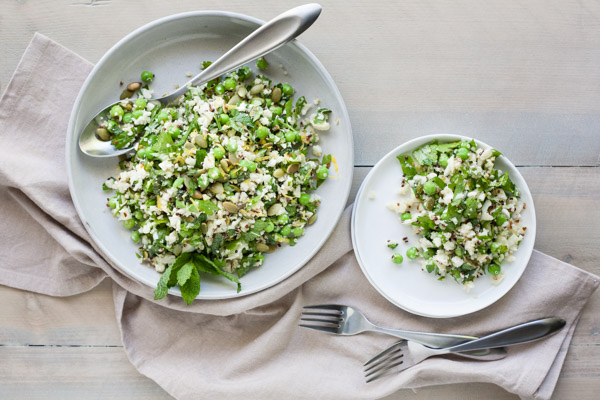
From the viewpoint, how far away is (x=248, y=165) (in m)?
2.14

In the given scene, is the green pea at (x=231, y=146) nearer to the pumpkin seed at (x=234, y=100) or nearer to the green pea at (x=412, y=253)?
the pumpkin seed at (x=234, y=100)

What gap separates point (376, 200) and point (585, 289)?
111 cm

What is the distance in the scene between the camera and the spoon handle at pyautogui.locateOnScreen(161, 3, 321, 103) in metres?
2.10

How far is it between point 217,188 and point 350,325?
37.5 inches

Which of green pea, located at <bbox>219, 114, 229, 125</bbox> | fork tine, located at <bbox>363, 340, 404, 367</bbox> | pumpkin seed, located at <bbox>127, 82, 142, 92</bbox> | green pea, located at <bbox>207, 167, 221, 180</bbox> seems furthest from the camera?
fork tine, located at <bbox>363, 340, 404, 367</bbox>

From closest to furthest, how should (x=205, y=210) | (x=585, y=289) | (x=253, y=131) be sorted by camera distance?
(x=205, y=210), (x=253, y=131), (x=585, y=289)

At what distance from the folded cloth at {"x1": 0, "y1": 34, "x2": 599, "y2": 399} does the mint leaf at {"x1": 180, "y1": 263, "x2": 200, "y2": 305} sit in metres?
0.18

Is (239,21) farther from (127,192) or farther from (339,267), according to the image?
(339,267)

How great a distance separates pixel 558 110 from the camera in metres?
2.55

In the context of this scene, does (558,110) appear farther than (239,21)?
Yes

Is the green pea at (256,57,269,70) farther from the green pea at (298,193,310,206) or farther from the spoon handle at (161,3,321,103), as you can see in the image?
the green pea at (298,193,310,206)

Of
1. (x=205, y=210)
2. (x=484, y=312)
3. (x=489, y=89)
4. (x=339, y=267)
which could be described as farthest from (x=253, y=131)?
(x=484, y=312)

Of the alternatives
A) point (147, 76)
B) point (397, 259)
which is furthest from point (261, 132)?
point (397, 259)

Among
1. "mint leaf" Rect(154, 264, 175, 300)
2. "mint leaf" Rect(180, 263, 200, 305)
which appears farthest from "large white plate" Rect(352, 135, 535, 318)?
"mint leaf" Rect(154, 264, 175, 300)
